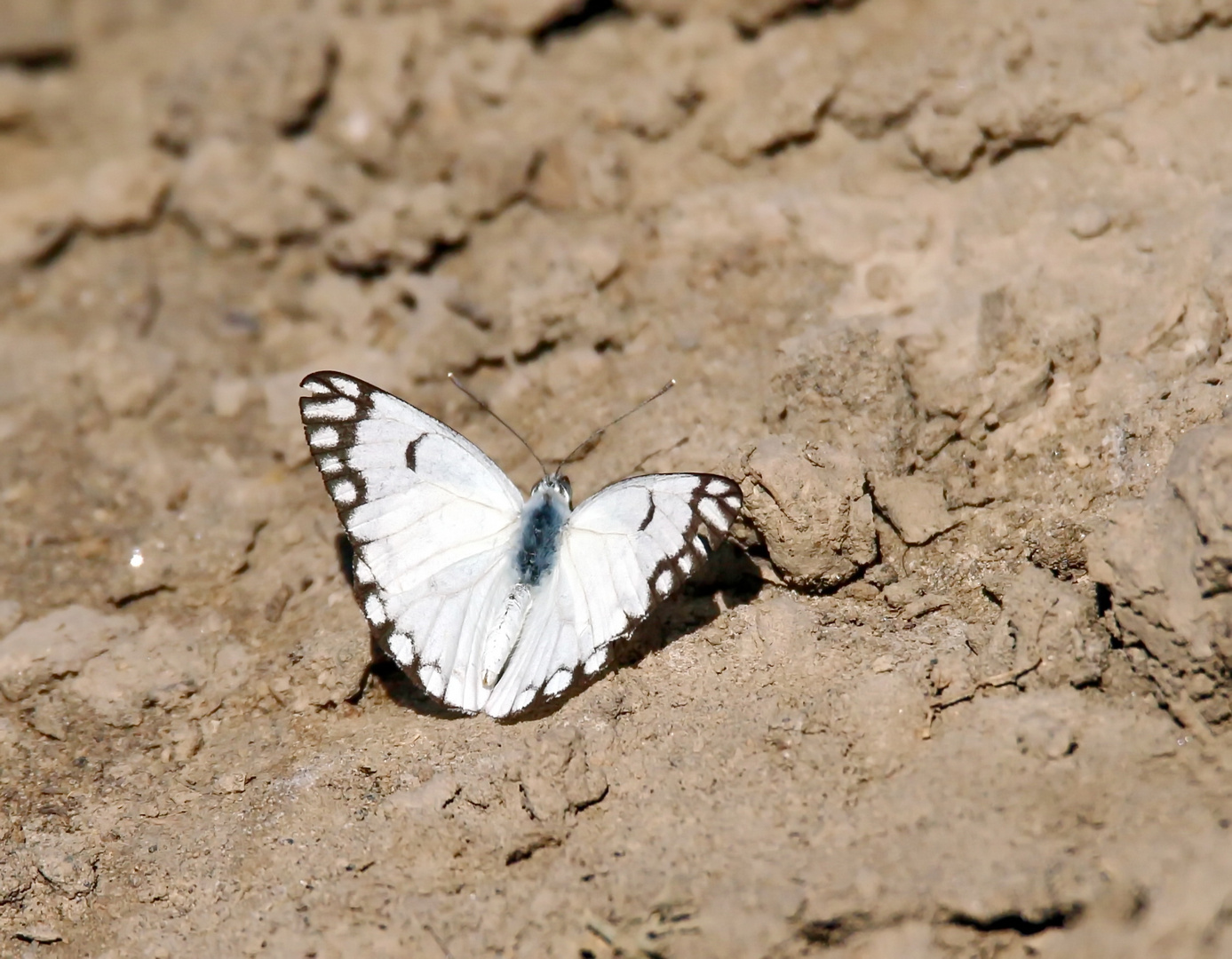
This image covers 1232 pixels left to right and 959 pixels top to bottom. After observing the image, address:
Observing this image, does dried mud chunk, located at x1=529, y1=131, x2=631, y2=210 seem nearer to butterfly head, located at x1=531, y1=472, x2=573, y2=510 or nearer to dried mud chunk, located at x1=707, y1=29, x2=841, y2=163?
dried mud chunk, located at x1=707, y1=29, x2=841, y2=163

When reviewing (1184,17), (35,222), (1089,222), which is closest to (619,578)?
(1089,222)

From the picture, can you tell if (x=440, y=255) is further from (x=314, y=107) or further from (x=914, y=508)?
(x=914, y=508)

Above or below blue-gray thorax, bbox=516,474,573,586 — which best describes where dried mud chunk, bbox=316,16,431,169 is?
above

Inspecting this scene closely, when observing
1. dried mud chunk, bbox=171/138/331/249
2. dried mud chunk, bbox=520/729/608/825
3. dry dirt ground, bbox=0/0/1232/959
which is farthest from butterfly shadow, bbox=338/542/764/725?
dried mud chunk, bbox=171/138/331/249

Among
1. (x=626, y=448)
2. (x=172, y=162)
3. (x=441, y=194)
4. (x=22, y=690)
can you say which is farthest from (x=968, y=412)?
(x=172, y=162)

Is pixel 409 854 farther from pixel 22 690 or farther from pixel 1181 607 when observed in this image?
pixel 1181 607

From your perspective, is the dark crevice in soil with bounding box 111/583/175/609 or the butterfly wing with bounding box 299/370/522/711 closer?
the butterfly wing with bounding box 299/370/522/711
